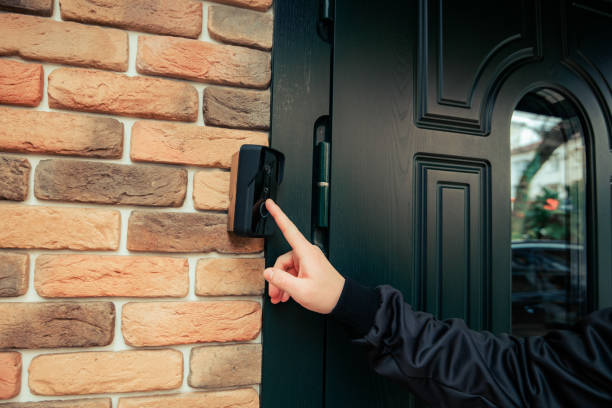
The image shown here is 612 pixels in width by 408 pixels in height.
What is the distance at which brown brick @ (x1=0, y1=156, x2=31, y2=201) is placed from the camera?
73 cm

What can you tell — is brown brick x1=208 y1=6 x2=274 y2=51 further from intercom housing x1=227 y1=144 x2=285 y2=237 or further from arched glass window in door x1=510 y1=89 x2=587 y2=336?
arched glass window in door x1=510 y1=89 x2=587 y2=336

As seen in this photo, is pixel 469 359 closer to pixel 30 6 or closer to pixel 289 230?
pixel 289 230

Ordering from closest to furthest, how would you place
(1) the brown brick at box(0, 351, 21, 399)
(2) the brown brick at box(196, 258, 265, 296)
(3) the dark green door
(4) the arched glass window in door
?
(1) the brown brick at box(0, 351, 21, 399), (2) the brown brick at box(196, 258, 265, 296), (3) the dark green door, (4) the arched glass window in door

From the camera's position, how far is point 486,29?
1085 mm

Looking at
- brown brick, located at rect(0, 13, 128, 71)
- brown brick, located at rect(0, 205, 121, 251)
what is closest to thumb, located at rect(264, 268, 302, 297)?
brown brick, located at rect(0, 205, 121, 251)

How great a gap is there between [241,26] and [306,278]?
60cm

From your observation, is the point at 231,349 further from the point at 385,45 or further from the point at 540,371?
the point at 385,45

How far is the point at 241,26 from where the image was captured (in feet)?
2.86

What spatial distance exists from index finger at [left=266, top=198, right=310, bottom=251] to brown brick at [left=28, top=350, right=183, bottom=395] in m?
0.35

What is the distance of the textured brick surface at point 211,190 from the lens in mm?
827

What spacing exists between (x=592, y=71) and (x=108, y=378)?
1.59 metres

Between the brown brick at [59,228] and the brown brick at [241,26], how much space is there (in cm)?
47

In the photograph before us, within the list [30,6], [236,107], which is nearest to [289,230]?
[236,107]

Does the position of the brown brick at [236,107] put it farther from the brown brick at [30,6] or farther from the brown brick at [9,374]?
the brown brick at [9,374]
